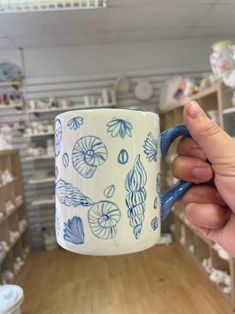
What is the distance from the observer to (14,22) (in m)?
3.24

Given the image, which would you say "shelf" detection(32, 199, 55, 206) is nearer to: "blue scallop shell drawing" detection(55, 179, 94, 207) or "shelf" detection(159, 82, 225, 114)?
"shelf" detection(159, 82, 225, 114)

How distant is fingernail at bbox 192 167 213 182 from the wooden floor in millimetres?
2221

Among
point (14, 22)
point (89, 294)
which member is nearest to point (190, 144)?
point (89, 294)

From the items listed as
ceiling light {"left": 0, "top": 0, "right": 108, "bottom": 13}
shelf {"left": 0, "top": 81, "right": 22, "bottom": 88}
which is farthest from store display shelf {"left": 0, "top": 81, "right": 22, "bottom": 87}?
ceiling light {"left": 0, "top": 0, "right": 108, "bottom": 13}

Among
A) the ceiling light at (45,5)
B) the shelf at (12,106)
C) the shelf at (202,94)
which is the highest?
the ceiling light at (45,5)

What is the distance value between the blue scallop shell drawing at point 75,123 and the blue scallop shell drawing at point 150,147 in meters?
0.10

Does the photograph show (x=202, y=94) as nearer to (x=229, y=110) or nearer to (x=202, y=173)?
(x=229, y=110)

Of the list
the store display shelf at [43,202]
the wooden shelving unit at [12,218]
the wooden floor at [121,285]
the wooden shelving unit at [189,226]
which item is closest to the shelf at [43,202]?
the store display shelf at [43,202]

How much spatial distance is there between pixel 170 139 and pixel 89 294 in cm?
270

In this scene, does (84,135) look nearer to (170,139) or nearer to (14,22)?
(170,139)

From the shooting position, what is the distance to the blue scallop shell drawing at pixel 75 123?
478 millimetres

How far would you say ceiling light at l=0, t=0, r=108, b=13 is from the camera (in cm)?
273

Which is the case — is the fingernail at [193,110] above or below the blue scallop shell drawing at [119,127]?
above

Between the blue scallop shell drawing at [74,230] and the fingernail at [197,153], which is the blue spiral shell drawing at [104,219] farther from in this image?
the fingernail at [197,153]
